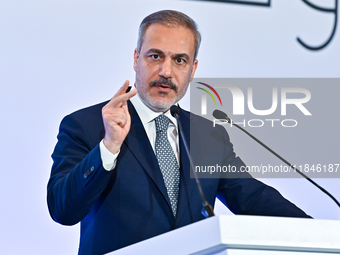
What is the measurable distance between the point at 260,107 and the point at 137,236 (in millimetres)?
1250

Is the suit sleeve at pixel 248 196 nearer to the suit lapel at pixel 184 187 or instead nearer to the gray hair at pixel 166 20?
the suit lapel at pixel 184 187

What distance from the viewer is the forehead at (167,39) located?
2.27 metres

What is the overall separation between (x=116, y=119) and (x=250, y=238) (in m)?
0.66

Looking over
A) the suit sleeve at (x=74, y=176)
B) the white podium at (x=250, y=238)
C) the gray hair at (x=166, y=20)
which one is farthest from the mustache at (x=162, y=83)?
the white podium at (x=250, y=238)

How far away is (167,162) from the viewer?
6.86 ft

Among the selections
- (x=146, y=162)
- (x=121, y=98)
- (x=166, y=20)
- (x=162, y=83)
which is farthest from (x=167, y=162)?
(x=166, y=20)

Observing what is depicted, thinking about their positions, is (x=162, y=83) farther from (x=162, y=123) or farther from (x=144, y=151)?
(x=144, y=151)

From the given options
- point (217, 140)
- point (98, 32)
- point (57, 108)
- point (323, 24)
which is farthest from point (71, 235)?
point (323, 24)

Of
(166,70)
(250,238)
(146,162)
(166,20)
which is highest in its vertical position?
(166,20)

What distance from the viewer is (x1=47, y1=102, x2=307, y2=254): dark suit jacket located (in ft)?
5.82

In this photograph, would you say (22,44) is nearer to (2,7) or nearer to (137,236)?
(2,7)

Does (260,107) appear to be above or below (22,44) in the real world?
below

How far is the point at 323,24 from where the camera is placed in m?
3.13

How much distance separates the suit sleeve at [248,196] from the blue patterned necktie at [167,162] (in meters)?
0.30
